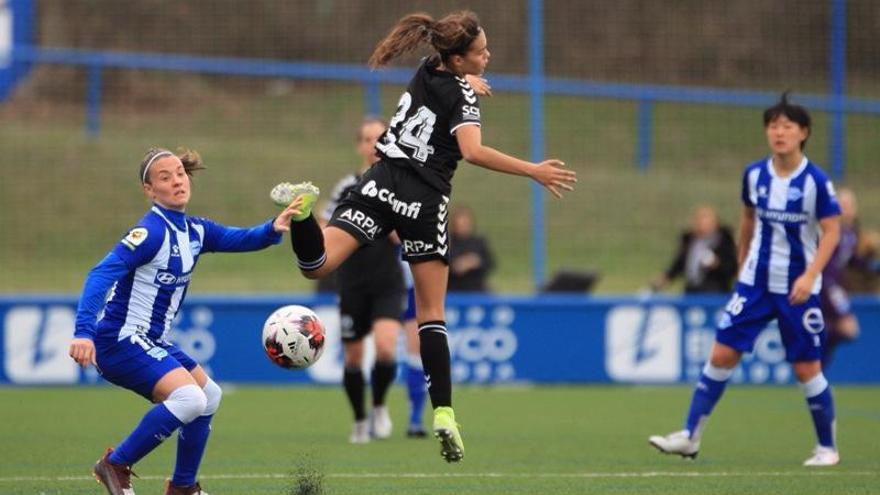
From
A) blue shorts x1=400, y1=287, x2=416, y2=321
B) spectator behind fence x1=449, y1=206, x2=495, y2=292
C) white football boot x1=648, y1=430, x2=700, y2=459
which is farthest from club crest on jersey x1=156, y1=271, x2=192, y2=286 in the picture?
spectator behind fence x1=449, y1=206, x2=495, y2=292

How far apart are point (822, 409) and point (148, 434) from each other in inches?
163

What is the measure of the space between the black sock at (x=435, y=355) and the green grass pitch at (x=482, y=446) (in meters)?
0.56

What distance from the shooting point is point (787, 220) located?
9.05 m

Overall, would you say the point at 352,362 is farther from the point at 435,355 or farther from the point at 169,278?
the point at 169,278

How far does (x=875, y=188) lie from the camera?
17531 millimetres

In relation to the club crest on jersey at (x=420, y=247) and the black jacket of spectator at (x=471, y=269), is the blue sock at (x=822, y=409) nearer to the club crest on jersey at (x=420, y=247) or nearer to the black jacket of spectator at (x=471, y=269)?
the club crest on jersey at (x=420, y=247)

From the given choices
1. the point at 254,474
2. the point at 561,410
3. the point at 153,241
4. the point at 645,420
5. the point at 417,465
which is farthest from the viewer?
the point at 561,410

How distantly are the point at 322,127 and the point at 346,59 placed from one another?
0.81 meters

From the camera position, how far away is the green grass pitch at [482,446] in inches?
313

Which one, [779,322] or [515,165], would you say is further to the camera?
[779,322]

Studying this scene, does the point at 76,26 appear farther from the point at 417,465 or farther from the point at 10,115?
the point at 417,465

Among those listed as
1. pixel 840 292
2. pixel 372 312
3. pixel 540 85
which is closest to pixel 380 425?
pixel 372 312

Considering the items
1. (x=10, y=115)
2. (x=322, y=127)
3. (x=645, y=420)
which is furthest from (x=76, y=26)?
(x=645, y=420)

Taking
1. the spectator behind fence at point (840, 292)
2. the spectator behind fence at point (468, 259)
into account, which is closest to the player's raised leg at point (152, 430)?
the spectator behind fence at point (840, 292)
